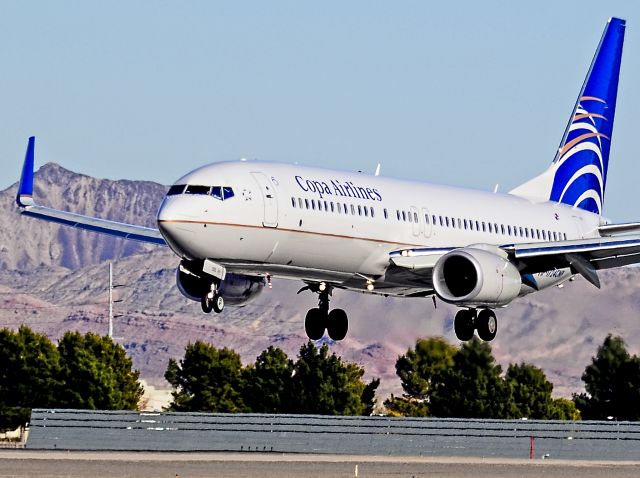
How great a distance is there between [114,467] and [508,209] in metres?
19.7

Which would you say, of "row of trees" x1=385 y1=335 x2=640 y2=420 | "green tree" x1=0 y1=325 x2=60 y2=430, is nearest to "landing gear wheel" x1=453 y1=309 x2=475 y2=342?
"row of trees" x1=385 y1=335 x2=640 y2=420

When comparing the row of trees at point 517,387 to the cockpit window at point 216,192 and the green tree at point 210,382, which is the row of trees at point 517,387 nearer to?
the green tree at point 210,382

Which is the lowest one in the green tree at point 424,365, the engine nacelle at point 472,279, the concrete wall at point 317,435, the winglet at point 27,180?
the concrete wall at point 317,435

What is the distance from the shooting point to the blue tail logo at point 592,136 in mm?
75562

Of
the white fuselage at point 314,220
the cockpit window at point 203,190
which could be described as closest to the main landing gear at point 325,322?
the white fuselage at point 314,220

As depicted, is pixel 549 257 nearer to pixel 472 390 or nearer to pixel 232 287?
pixel 232 287

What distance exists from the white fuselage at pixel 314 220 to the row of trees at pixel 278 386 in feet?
311

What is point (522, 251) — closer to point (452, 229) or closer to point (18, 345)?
point (452, 229)

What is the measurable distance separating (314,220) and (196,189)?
4667 mm

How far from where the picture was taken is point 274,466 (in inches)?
2510

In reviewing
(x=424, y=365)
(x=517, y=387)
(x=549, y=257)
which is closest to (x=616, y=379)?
(x=517, y=387)

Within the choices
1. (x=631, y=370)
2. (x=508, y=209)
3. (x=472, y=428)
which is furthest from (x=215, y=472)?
(x=631, y=370)

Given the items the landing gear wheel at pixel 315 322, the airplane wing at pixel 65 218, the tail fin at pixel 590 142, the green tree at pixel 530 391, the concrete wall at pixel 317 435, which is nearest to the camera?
the landing gear wheel at pixel 315 322

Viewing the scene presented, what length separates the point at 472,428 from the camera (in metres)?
81.9
